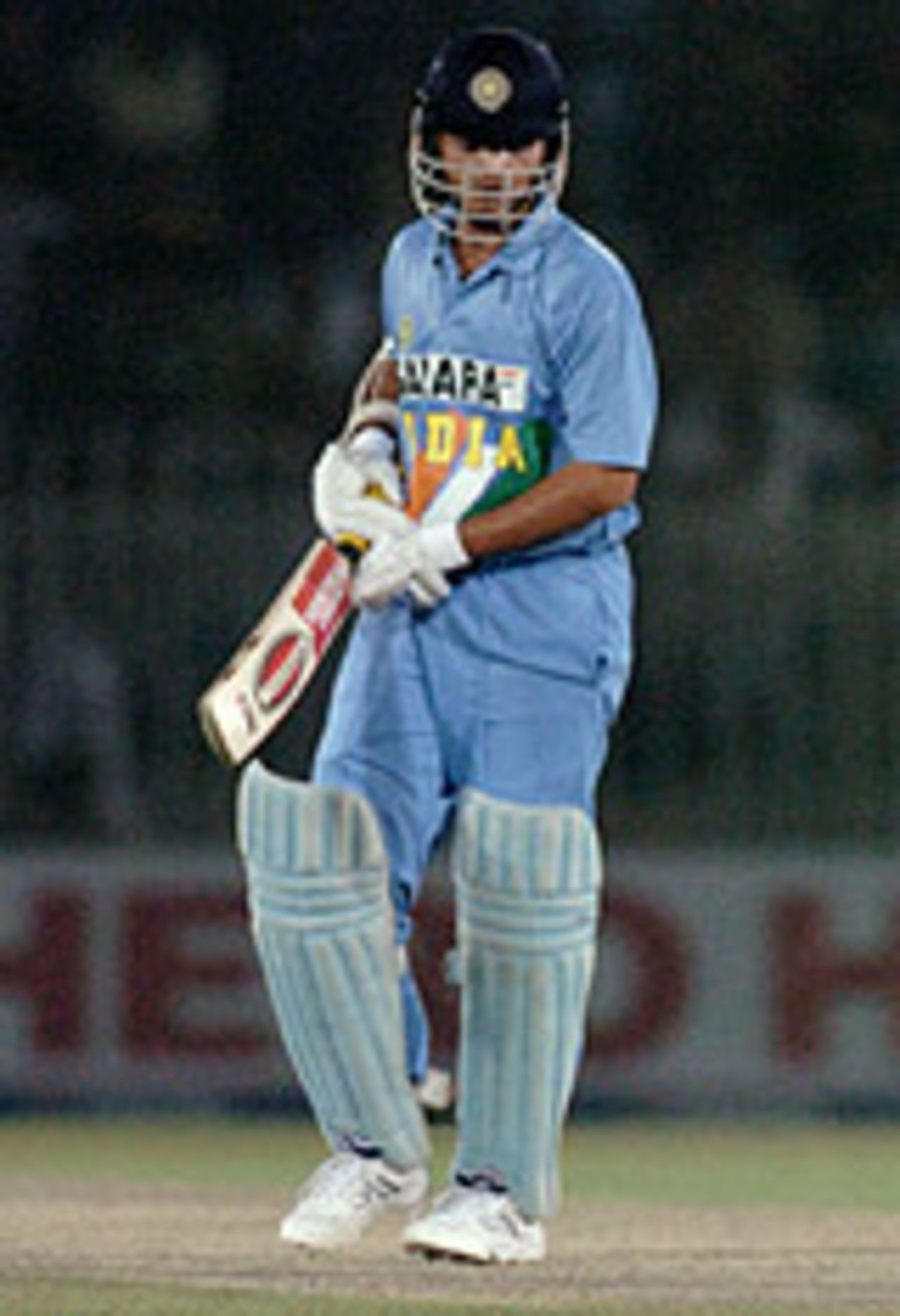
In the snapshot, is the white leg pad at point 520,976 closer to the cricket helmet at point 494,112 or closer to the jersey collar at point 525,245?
the jersey collar at point 525,245

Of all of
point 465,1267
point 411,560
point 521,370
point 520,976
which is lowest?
point 465,1267

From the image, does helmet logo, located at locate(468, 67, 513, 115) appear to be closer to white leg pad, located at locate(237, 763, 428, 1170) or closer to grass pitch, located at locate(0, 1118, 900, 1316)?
white leg pad, located at locate(237, 763, 428, 1170)

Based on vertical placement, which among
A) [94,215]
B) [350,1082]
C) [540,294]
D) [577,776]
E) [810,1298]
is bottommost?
[810,1298]

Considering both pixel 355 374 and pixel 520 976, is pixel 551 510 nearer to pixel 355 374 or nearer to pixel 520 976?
pixel 520 976

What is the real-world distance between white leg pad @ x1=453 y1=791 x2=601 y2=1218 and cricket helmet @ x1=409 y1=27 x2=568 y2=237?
81cm

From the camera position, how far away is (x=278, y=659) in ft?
16.8

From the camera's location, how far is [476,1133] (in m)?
5.08

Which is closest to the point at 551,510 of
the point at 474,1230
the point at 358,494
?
the point at 358,494

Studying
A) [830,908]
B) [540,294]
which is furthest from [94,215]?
[540,294]

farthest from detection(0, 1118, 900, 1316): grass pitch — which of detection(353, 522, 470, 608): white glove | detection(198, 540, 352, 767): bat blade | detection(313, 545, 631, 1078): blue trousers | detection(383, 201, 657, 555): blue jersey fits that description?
detection(383, 201, 657, 555): blue jersey

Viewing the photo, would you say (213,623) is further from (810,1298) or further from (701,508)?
→ (810,1298)

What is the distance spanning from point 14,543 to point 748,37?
2.05 metres

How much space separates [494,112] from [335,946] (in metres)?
1.12

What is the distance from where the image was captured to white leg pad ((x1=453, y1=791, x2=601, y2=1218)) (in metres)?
5.01
